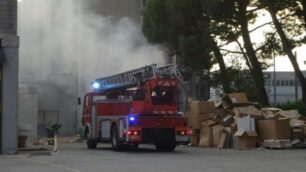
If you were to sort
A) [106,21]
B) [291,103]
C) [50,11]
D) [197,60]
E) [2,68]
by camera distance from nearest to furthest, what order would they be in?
1. [2,68]
2. [291,103]
3. [197,60]
4. [50,11]
5. [106,21]

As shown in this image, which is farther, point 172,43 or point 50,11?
point 50,11

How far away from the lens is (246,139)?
29.0 meters

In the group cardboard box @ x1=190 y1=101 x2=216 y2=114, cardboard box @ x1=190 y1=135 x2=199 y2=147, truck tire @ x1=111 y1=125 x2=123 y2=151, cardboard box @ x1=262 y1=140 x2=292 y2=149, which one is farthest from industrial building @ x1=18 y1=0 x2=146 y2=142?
cardboard box @ x1=262 y1=140 x2=292 y2=149

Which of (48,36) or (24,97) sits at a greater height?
(48,36)

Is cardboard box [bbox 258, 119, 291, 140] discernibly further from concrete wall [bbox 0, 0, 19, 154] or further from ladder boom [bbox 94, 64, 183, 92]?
concrete wall [bbox 0, 0, 19, 154]

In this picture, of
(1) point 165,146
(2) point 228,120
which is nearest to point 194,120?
(2) point 228,120

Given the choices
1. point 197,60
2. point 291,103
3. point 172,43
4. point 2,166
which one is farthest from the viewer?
point 172,43

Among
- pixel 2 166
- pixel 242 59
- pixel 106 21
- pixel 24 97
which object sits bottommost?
pixel 2 166

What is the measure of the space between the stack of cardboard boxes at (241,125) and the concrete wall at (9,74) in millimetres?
10532

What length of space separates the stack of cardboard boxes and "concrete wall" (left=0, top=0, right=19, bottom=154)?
10.5 m

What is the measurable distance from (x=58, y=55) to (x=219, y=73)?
13490 mm

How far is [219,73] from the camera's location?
137 feet

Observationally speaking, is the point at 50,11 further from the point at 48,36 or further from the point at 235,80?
the point at 235,80

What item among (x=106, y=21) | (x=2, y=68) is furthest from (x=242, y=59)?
(x=2, y=68)
